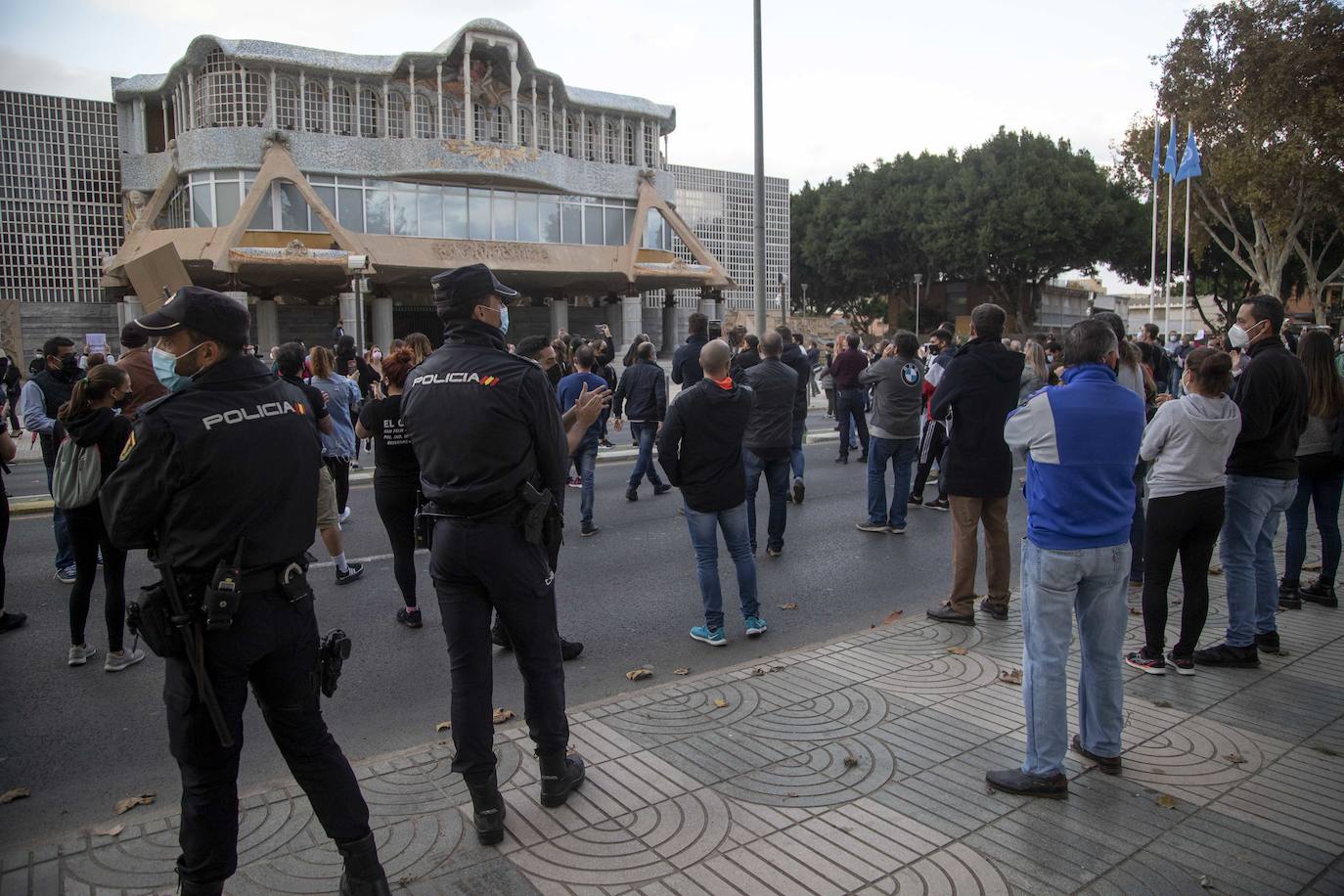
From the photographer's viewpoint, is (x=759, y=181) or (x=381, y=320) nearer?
(x=759, y=181)

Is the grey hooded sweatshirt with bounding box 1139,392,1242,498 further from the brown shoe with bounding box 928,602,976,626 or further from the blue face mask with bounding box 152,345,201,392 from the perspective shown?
the blue face mask with bounding box 152,345,201,392

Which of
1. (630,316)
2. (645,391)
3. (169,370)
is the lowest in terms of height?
(645,391)

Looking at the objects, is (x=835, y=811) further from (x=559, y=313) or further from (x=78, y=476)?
(x=559, y=313)

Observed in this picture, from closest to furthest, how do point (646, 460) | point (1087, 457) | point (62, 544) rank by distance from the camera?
point (1087, 457), point (62, 544), point (646, 460)

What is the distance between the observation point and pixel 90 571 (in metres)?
5.60

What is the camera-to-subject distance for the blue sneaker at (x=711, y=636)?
5.82 m

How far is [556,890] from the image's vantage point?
309cm

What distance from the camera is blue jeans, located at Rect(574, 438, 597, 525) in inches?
364

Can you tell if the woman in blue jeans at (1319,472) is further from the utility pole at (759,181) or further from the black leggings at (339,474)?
the utility pole at (759,181)

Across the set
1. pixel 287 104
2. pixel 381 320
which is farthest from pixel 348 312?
pixel 287 104

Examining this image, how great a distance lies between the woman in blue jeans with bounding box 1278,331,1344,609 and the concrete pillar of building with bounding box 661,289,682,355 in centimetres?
3856

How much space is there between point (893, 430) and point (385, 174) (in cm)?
3176

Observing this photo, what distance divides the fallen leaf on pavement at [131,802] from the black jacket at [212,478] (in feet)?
5.39

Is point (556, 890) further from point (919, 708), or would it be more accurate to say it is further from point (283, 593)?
point (919, 708)
